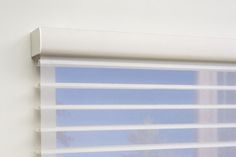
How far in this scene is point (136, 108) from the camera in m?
1.28

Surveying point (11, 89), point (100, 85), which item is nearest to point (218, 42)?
point (100, 85)

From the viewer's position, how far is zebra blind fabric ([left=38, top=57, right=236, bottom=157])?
1.18 m

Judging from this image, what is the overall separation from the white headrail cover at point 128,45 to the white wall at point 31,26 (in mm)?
61

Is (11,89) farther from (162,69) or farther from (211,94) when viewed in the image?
(211,94)

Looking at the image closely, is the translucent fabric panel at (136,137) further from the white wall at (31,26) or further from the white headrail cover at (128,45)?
the white headrail cover at (128,45)

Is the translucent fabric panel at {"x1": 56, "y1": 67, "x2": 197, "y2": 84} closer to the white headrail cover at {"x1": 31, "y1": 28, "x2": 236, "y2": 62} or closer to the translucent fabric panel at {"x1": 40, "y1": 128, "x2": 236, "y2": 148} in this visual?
the white headrail cover at {"x1": 31, "y1": 28, "x2": 236, "y2": 62}

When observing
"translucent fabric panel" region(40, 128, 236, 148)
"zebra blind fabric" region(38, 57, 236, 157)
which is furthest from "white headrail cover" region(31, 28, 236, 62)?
"translucent fabric panel" region(40, 128, 236, 148)

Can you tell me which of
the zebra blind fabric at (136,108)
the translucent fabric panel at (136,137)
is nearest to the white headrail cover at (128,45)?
the zebra blind fabric at (136,108)

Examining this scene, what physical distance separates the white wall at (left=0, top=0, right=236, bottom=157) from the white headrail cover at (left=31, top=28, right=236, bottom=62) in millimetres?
61

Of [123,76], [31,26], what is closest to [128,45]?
[123,76]

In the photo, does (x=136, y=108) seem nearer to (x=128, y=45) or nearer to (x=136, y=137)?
(x=136, y=137)

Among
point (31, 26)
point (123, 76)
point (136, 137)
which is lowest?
point (136, 137)

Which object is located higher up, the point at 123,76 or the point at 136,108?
the point at 123,76

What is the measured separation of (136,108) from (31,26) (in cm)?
44
